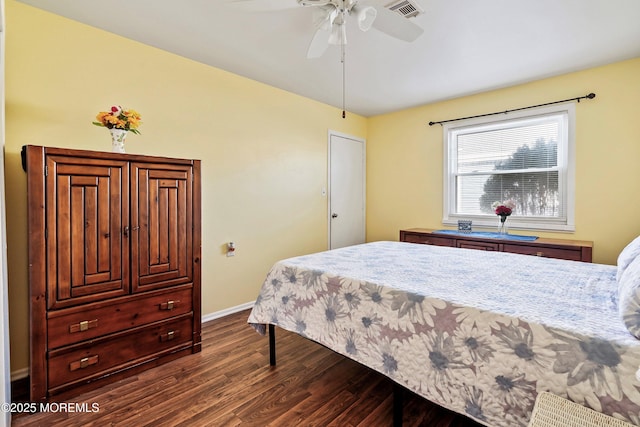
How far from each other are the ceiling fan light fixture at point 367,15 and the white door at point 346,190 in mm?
2532

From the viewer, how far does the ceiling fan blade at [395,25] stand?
1699 millimetres

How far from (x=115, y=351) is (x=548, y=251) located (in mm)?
3758

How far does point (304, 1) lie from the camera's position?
166cm

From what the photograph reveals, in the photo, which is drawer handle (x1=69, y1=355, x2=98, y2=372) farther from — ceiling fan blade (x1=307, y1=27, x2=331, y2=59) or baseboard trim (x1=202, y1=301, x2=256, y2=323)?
ceiling fan blade (x1=307, y1=27, x2=331, y2=59)

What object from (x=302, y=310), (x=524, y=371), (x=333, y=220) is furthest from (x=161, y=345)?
(x=333, y=220)

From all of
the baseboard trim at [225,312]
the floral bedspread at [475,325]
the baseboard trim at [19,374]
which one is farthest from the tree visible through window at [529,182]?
the baseboard trim at [19,374]

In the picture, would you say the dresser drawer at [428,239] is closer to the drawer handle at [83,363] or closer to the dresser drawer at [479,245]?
the dresser drawer at [479,245]

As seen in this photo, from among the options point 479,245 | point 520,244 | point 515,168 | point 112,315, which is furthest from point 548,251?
point 112,315

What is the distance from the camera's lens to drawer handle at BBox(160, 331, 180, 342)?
2239 mm

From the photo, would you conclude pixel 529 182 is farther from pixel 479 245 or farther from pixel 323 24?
pixel 323 24

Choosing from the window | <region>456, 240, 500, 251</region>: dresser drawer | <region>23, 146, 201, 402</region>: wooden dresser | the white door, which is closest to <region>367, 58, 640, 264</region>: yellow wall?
the window

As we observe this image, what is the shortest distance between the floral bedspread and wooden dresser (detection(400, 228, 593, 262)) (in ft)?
3.26

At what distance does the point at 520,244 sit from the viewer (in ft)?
10.2

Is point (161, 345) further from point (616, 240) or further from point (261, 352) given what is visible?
point (616, 240)
